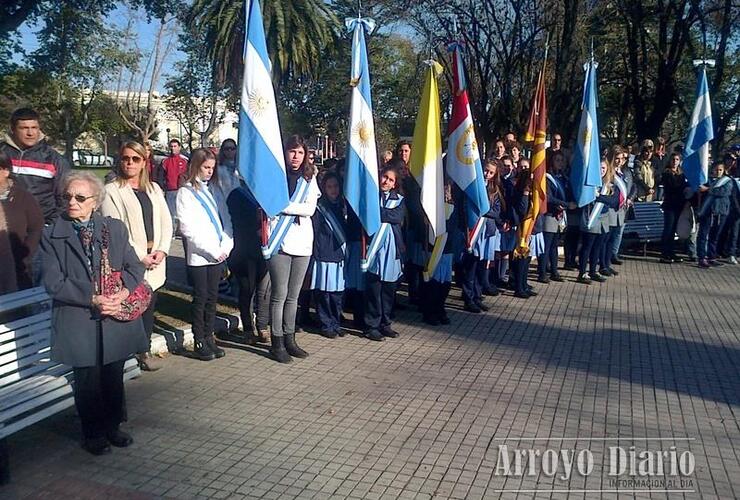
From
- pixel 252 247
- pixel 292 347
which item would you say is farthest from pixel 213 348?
pixel 252 247

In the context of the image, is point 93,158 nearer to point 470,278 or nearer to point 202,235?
point 470,278

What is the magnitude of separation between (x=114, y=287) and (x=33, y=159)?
238cm

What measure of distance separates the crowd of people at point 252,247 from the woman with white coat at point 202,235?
0.01m

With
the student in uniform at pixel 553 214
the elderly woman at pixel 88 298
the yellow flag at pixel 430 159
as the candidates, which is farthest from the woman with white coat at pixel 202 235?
the student in uniform at pixel 553 214

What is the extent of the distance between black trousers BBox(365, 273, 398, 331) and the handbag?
129 inches

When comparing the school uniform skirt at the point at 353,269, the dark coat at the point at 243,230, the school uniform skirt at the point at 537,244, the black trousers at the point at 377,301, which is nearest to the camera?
the dark coat at the point at 243,230

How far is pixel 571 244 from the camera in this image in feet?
38.7

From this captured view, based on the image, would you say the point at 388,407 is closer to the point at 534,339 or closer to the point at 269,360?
the point at 269,360

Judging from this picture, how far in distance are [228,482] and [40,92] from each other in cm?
2688

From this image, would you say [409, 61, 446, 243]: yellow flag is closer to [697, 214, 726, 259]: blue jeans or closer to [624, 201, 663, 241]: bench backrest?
[697, 214, 726, 259]: blue jeans

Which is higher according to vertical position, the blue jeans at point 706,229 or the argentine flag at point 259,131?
the argentine flag at point 259,131

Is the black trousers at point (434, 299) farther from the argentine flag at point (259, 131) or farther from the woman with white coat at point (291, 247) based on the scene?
the argentine flag at point (259, 131)

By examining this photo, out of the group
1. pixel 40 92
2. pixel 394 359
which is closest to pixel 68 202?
pixel 394 359

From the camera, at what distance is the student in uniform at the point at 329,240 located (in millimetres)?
7250
